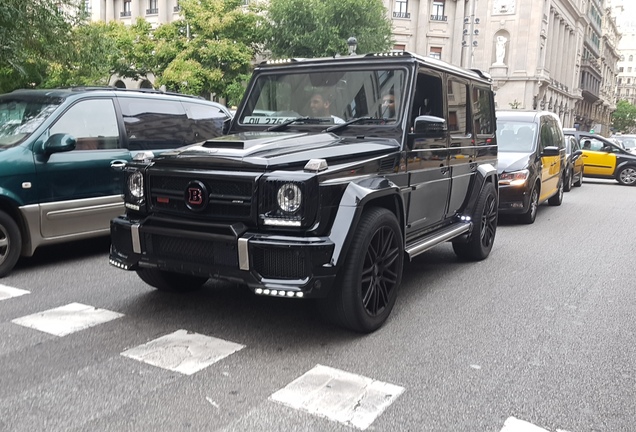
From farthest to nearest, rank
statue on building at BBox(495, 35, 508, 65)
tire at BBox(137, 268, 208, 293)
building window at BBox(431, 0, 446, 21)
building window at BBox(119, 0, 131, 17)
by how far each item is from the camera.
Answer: statue on building at BBox(495, 35, 508, 65), building window at BBox(119, 0, 131, 17), building window at BBox(431, 0, 446, 21), tire at BBox(137, 268, 208, 293)

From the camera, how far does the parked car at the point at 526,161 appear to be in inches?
398

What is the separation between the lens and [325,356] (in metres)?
4.06

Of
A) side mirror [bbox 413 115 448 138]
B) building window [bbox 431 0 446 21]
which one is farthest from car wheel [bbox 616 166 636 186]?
building window [bbox 431 0 446 21]

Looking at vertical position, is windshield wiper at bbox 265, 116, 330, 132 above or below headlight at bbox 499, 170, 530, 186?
above

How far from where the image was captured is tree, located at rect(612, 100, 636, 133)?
128 m

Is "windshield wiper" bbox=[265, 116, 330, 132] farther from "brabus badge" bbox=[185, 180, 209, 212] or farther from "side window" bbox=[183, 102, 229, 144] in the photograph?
"side window" bbox=[183, 102, 229, 144]

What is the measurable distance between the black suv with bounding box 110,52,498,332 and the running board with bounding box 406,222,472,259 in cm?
2

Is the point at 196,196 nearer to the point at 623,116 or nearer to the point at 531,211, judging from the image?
the point at 531,211

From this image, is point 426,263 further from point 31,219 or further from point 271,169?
point 31,219

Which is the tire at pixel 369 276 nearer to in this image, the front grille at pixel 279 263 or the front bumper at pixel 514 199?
the front grille at pixel 279 263

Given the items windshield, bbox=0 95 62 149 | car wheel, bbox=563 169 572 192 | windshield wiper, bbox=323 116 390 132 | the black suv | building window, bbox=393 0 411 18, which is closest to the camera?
the black suv

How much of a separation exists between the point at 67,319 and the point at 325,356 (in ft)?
6.81

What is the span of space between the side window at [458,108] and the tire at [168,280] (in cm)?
287

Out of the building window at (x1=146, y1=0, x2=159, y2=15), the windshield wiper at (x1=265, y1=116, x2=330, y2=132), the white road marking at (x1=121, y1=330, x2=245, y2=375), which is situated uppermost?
the building window at (x1=146, y1=0, x2=159, y2=15)
